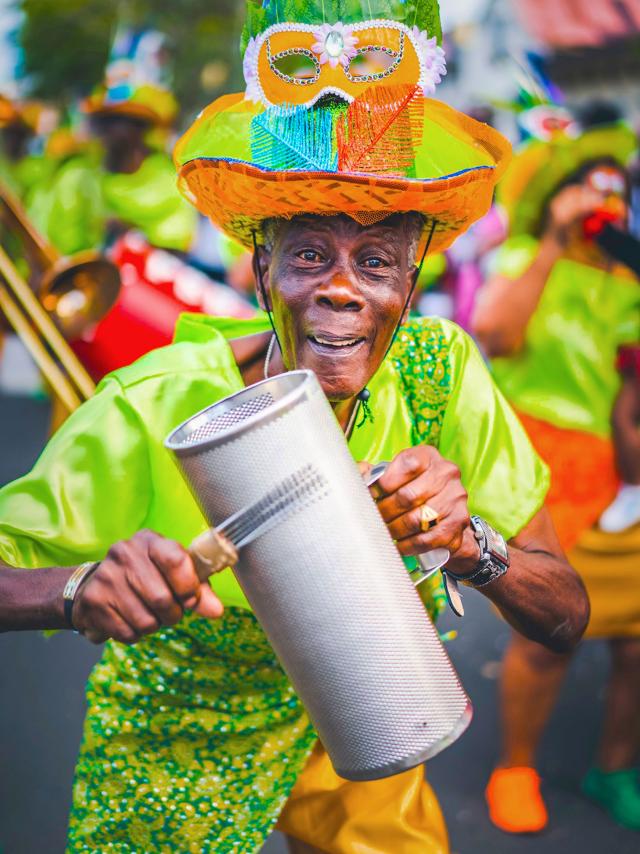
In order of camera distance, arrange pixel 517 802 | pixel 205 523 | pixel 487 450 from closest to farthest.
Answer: pixel 205 523, pixel 487 450, pixel 517 802

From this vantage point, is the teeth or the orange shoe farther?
the orange shoe

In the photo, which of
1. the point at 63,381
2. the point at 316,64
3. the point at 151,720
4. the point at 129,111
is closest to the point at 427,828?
the point at 151,720

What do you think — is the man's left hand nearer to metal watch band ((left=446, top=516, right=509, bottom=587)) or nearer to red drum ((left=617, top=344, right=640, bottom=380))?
metal watch band ((left=446, top=516, right=509, bottom=587))

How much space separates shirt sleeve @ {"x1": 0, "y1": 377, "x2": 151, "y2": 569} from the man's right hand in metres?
0.41

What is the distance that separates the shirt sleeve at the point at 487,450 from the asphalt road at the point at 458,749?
1924mm

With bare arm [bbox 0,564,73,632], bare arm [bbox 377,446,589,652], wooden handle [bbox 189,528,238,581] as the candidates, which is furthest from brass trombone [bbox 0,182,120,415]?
wooden handle [bbox 189,528,238,581]

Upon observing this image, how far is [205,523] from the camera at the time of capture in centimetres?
201

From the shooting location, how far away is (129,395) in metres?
1.96

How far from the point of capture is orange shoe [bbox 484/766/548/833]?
12.0 ft

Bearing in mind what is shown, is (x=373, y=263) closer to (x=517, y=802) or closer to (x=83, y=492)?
(x=83, y=492)

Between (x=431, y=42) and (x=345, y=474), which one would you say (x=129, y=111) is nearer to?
(x=431, y=42)

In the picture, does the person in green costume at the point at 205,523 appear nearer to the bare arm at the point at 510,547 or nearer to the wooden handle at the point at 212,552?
the bare arm at the point at 510,547

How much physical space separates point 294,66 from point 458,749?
3026 mm

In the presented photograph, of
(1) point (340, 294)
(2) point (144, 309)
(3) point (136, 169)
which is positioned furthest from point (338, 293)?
(3) point (136, 169)
